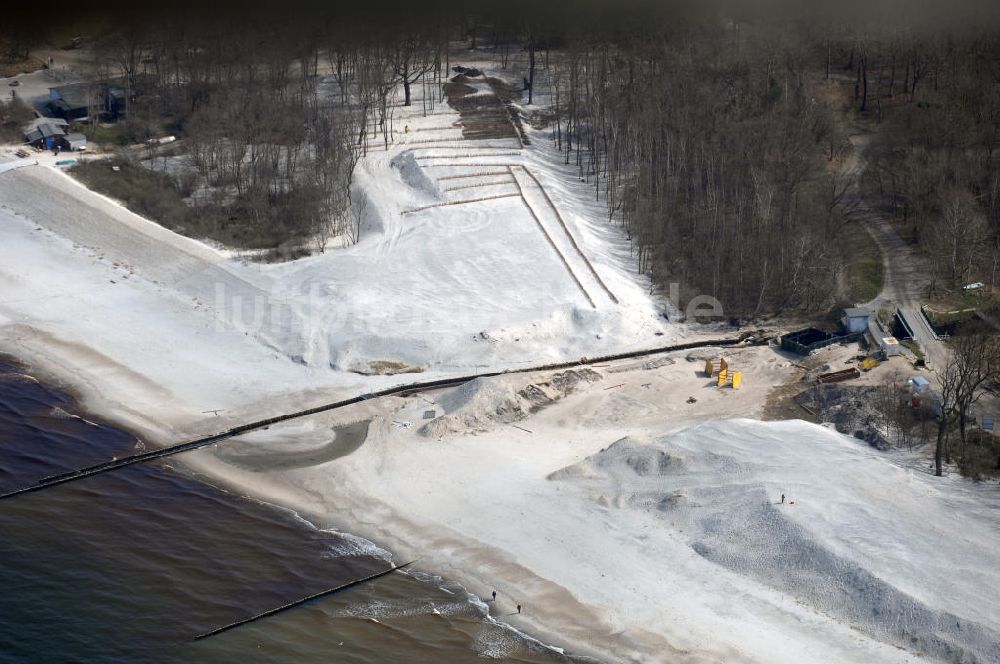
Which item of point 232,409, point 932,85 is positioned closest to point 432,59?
point 932,85

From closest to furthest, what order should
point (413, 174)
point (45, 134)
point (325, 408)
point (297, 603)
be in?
point (297, 603)
point (325, 408)
point (413, 174)
point (45, 134)

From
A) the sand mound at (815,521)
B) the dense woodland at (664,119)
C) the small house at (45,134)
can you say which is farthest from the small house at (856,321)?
the small house at (45,134)

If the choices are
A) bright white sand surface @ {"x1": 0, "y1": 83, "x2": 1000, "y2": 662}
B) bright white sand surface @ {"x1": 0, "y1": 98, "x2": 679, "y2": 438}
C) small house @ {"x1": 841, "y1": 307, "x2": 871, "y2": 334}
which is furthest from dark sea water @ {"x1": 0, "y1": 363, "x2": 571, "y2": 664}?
small house @ {"x1": 841, "y1": 307, "x2": 871, "y2": 334}

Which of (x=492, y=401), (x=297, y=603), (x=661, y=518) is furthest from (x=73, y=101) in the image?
(x=661, y=518)

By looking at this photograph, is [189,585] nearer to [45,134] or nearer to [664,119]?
[45,134]

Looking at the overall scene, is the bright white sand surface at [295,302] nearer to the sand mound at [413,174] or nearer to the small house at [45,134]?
the sand mound at [413,174]

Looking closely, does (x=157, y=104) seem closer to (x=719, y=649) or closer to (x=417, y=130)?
(x=417, y=130)
